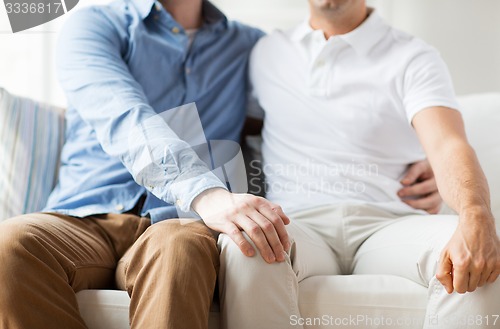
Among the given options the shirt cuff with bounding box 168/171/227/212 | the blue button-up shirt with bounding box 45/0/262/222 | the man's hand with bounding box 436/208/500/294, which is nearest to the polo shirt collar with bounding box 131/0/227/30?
the blue button-up shirt with bounding box 45/0/262/222

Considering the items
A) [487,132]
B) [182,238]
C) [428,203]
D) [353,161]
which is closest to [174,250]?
[182,238]

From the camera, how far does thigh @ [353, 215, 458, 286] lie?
134 cm

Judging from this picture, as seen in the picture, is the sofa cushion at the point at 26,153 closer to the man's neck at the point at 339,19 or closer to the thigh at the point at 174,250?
the thigh at the point at 174,250

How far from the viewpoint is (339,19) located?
5.81ft

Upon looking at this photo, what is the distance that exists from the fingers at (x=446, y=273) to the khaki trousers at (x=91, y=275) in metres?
0.41

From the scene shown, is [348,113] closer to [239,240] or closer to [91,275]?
[239,240]

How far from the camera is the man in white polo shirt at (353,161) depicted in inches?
49.1

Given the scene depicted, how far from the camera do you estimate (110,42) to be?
5.48 feet

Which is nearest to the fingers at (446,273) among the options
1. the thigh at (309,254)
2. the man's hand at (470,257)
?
the man's hand at (470,257)

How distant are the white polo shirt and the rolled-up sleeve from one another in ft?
1.22

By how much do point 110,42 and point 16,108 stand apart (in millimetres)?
337

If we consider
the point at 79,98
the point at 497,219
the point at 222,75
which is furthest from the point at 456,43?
the point at 79,98

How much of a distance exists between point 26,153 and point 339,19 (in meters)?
0.88

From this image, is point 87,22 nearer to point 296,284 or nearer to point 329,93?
point 329,93
